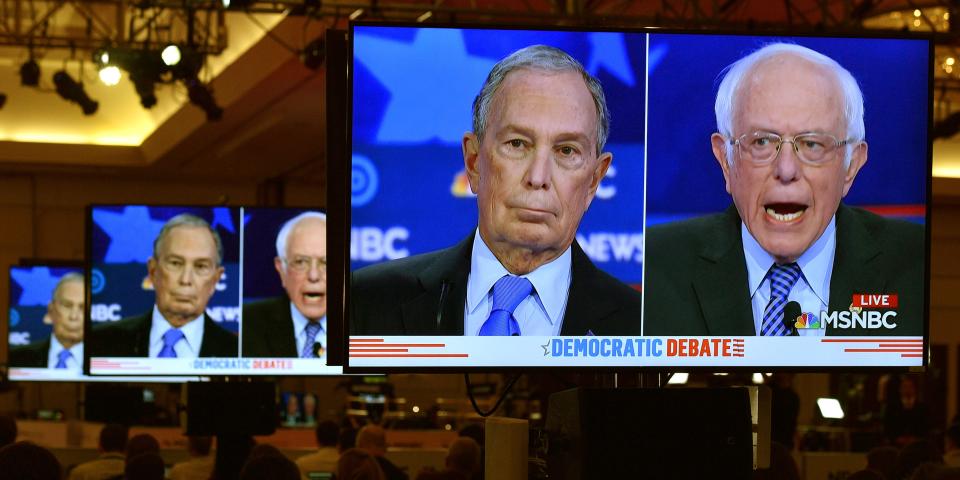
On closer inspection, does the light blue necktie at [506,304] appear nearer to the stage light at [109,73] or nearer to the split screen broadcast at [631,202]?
the split screen broadcast at [631,202]

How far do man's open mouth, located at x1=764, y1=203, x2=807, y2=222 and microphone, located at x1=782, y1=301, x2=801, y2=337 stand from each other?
0.65ft


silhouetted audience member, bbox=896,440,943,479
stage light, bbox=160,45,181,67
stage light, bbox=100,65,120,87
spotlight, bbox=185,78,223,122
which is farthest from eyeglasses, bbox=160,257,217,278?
spotlight, bbox=185,78,223,122

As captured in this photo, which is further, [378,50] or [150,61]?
[150,61]

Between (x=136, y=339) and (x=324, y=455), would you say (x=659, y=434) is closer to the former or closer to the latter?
(x=136, y=339)

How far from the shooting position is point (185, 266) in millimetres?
6090

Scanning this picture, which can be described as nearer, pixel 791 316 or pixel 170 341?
pixel 791 316

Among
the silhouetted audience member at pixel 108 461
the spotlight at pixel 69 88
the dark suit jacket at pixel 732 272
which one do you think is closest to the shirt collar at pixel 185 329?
the silhouetted audience member at pixel 108 461

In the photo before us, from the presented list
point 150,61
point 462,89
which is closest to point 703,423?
point 462,89

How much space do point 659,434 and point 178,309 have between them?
332cm

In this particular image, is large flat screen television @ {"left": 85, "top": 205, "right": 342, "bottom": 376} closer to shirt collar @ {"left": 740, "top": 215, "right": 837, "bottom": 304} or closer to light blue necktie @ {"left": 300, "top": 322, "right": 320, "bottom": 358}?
light blue necktie @ {"left": 300, "top": 322, "right": 320, "bottom": 358}

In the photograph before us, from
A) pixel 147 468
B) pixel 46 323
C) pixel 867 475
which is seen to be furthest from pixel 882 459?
pixel 46 323

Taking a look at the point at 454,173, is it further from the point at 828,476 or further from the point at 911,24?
the point at 911,24

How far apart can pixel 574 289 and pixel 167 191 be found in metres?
17.9

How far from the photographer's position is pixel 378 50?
128 inches
